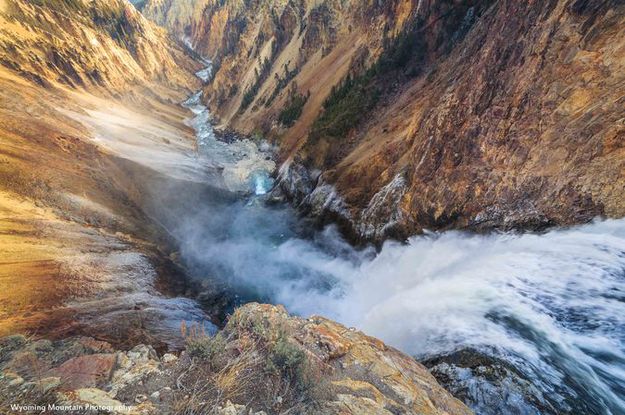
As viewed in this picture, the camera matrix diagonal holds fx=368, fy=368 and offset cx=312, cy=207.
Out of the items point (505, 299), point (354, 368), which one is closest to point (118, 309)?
point (354, 368)

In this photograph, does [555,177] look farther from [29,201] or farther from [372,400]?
[29,201]

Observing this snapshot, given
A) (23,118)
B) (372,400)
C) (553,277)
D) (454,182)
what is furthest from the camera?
(23,118)

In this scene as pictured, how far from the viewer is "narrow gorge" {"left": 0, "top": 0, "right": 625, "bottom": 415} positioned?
525 cm

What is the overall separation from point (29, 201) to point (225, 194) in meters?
13.9

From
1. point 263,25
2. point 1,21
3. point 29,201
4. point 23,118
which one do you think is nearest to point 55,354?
point 29,201

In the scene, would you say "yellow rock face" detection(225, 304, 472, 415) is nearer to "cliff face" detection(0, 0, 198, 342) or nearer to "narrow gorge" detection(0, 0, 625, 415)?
"narrow gorge" detection(0, 0, 625, 415)

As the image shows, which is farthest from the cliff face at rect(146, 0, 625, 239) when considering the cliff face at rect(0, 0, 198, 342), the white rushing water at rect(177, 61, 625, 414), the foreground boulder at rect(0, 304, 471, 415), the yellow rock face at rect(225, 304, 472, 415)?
the cliff face at rect(0, 0, 198, 342)

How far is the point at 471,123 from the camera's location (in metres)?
12.7

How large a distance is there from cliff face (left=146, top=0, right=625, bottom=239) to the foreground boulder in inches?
245

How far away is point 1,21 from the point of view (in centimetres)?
3947

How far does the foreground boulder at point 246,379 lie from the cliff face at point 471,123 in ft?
20.4

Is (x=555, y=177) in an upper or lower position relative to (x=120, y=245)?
upper

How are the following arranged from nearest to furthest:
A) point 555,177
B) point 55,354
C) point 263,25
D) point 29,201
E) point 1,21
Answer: point 55,354 < point 555,177 < point 29,201 < point 1,21 < point 263,25

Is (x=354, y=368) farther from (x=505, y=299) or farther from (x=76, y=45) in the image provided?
Answer: (x=76, y=45)
